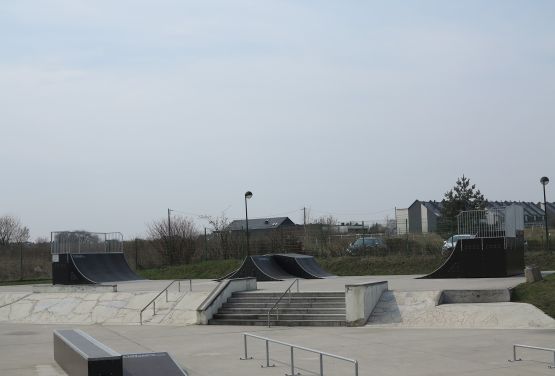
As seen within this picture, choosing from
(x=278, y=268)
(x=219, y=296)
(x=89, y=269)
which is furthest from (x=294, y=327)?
(x=89, y=269)

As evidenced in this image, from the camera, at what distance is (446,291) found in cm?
1873

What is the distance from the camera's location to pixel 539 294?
1817cm

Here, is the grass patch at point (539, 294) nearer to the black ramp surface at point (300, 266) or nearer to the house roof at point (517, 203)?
the black ramp surface at point (300, 266)

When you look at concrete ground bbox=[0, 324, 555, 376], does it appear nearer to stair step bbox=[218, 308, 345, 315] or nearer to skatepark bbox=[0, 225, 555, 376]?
skatepark bbox=[0, 225, 555, 376]

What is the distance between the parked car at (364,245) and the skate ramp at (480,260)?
34.0 ft

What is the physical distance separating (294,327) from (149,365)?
8.37m

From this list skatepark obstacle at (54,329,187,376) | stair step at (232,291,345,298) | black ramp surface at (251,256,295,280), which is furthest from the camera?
black ramp surface at (251,256,295,280)

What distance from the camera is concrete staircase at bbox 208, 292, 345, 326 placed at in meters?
18.8

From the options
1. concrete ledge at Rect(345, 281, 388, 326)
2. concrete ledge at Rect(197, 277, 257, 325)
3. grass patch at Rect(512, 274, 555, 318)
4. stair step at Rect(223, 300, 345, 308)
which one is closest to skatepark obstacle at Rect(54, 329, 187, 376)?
concrete ledge at Rect(197, 277, 257, 325)

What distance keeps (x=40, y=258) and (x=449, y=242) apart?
84.3 ft

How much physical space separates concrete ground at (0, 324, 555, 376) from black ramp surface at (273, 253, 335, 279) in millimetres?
10568

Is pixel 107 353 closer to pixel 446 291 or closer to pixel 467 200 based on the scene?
pixel 446 291

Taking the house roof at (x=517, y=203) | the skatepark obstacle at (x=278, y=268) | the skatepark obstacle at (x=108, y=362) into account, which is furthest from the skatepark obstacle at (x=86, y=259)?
the house roof at (x=517, y=203)

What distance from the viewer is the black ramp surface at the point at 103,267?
29.2 m
